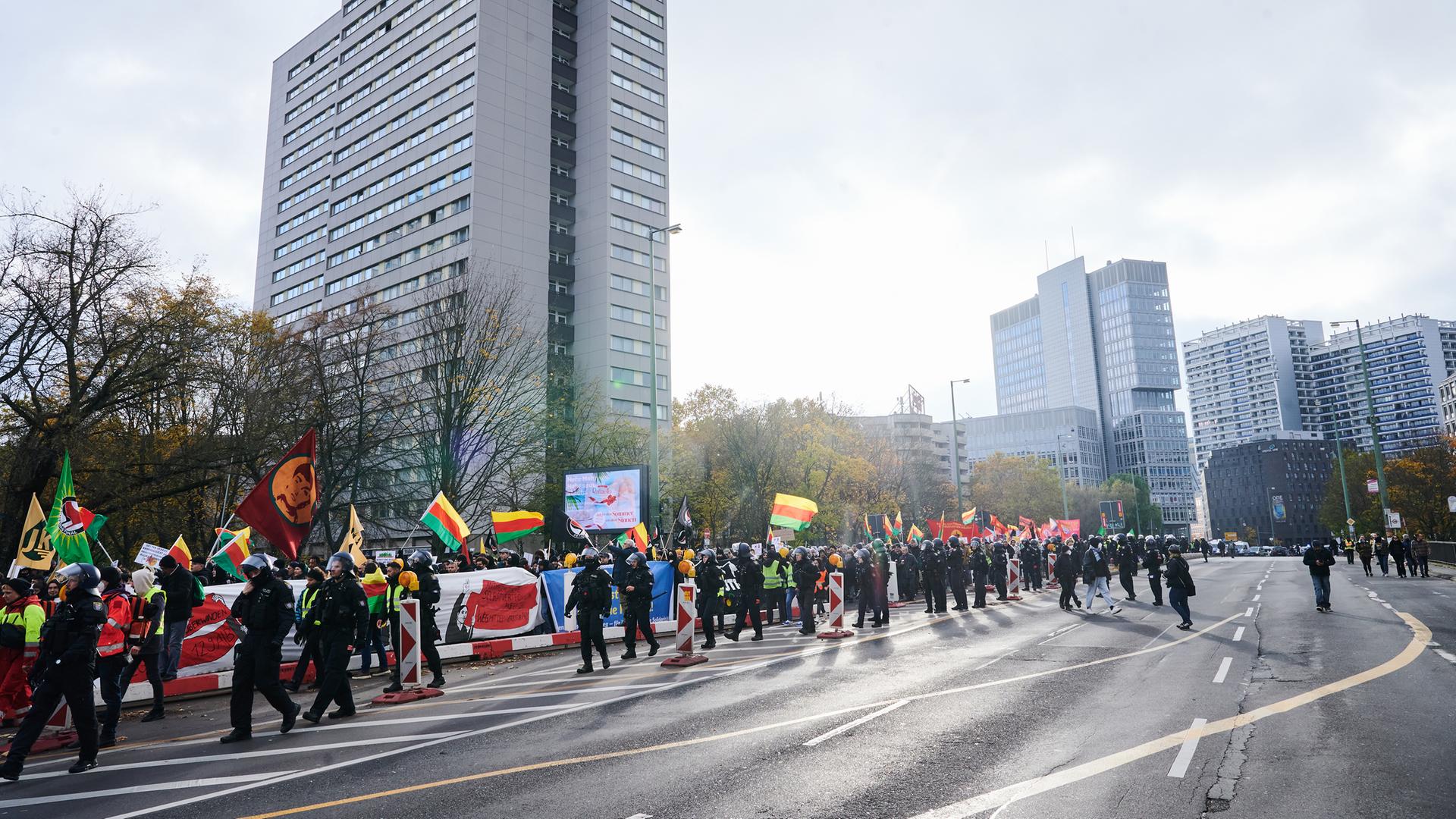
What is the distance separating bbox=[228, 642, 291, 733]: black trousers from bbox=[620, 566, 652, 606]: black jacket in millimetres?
5856

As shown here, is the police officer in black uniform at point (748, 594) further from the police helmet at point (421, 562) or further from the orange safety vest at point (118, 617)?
the orange safety vest at point (118, 617)

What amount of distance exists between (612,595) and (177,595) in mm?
7840

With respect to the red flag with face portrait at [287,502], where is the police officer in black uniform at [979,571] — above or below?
below

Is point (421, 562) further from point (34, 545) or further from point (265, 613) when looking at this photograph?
point (34, 545)

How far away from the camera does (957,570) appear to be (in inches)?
863

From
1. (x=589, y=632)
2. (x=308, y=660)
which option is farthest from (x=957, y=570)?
(x=308, y=660)

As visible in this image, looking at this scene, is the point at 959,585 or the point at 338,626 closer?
the point at 338,626

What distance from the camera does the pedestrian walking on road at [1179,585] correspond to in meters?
16.3

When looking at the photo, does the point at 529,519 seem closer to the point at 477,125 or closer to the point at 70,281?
the point at 70,281

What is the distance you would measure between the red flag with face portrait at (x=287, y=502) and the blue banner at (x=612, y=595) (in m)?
5.20

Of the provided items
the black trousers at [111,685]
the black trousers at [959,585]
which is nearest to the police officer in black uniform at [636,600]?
the black trousers at [111,685]

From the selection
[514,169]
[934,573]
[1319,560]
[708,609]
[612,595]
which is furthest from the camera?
[514,169]

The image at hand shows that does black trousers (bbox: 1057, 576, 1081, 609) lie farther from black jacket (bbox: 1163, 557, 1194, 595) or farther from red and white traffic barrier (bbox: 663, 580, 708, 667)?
red and white traffic barrier (bbox: 663, 580, 708, 667)

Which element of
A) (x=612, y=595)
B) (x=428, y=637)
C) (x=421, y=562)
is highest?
(x=421, y=562)
